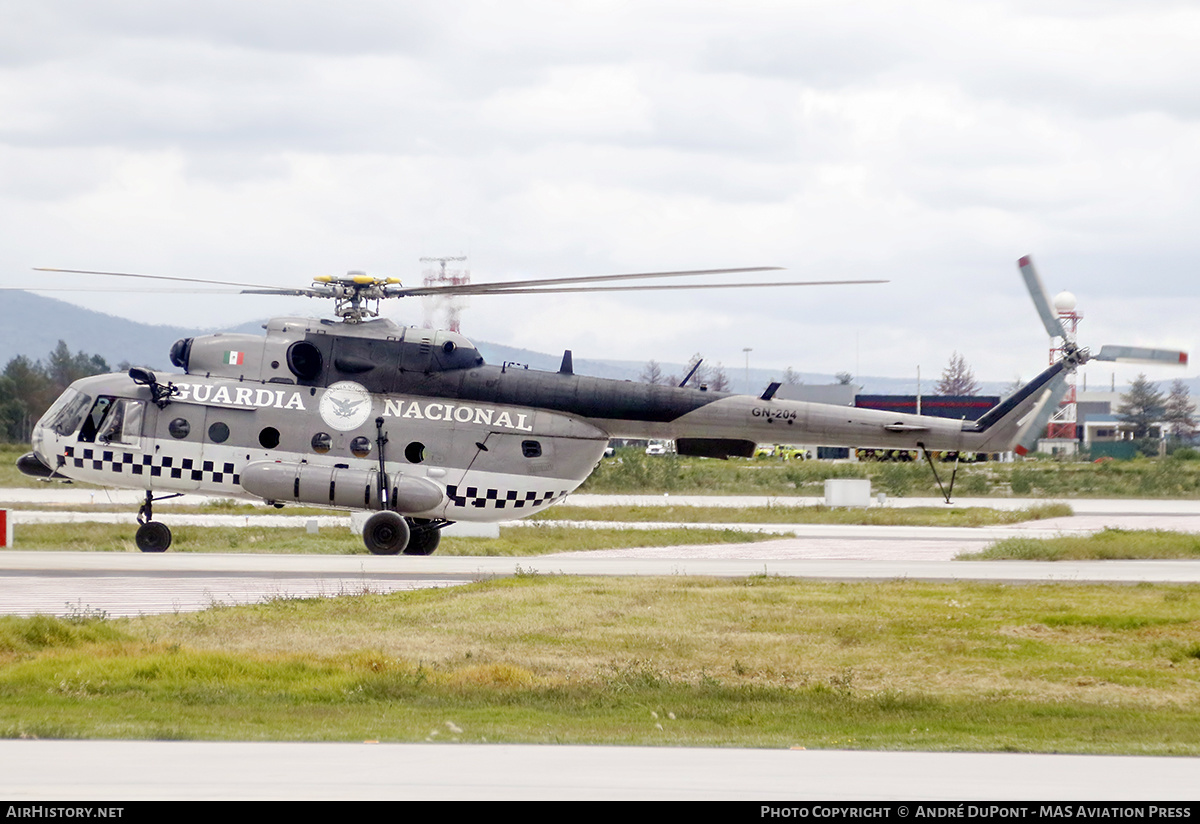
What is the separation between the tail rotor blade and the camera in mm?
25516

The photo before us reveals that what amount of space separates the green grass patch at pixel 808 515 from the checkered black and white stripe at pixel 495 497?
16.7 meters

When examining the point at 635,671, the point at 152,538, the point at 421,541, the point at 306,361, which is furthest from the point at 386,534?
the point at 635,671

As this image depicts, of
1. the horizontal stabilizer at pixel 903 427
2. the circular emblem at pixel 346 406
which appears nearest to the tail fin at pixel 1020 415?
the horizontal stabilizer at pixel 903 427

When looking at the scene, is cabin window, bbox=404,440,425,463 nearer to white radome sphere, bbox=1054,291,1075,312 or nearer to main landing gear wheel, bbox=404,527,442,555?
main landing gear wheel, bbox=404,527,442,555

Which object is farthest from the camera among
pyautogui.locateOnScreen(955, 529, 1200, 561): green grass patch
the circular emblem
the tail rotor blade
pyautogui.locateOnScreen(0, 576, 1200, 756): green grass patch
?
pyautogui.locateOnScreen(955, 529, 1200, 561): green grass patch

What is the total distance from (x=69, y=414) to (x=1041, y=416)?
18752 millimetres

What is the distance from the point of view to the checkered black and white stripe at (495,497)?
82.4ft

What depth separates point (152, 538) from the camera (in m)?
26.4

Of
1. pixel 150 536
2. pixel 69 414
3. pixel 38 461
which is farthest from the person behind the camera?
pixel 38 461

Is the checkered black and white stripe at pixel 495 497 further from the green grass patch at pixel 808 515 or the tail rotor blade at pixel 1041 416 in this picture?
the green grass patch at pixel 808 515

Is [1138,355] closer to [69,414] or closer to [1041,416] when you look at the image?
[1041,416]

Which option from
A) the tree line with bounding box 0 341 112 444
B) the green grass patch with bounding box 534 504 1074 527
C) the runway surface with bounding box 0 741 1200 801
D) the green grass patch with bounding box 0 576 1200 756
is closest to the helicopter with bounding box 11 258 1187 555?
the green grass patch with bounding box 0 576 1200 756

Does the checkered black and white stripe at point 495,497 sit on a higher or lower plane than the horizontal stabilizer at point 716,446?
lower

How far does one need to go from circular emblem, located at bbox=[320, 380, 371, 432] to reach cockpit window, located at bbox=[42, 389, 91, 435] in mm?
4827
